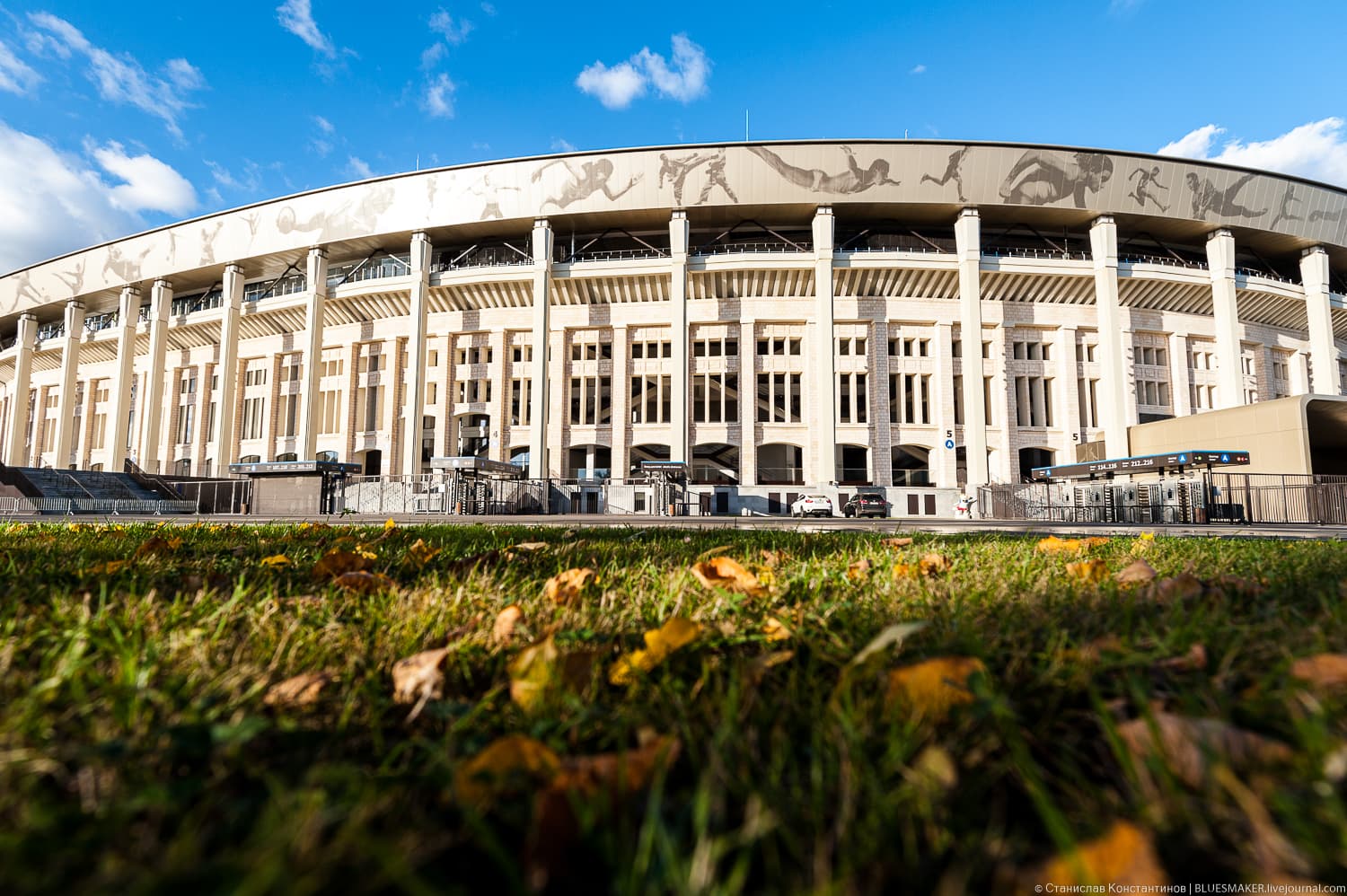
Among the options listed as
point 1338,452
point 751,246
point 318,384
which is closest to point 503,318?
point 318,384

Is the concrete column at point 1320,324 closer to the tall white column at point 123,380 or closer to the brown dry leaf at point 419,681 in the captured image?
the brown dry leaf at point 419,681

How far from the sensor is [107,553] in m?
2.97

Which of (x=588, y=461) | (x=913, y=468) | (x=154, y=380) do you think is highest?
(x=154, y=380)

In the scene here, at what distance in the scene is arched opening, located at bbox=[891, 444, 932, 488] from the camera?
3759 centimetres

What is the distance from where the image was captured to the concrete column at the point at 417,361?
37469 millimetres

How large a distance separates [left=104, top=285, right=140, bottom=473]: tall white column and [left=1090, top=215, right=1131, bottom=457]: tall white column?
65.2 metres

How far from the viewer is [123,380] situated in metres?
45.2

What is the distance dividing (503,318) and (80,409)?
38817mm

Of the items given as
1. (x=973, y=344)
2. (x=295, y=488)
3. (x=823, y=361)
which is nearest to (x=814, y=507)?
(x=823, y=361)

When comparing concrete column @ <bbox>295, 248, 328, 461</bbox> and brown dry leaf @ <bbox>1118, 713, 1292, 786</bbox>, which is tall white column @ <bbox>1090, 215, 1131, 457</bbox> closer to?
brown dry leaf @ <bbox>1118, 713, 1292, 786</bbox>

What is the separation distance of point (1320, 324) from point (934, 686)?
55.5 m

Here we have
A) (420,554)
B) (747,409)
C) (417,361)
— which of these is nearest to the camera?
(420,554)

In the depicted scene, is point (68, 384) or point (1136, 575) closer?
point (1136, 575)

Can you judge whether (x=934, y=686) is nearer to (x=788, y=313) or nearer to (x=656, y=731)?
(x=656, y=731)
